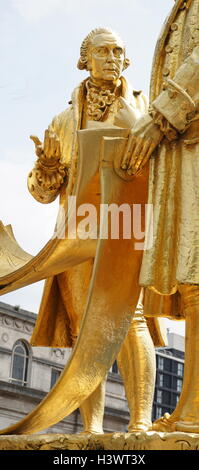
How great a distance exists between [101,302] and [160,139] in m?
0.93

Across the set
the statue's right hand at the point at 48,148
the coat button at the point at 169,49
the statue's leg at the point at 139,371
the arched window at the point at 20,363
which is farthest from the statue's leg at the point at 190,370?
the arched window at the point at 20,363

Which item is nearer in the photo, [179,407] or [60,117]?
[179,407]

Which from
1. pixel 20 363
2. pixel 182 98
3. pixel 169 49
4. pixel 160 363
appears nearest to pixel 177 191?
pixel 182 98

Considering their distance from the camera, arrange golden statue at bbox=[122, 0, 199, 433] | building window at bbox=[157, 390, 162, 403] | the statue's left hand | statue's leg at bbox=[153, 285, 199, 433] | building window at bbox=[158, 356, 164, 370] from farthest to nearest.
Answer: building window at bbox=[158, 356, 164, 370] → building window at bbox=[157, 390, 162, 403] → the statue's left hand → golden statue at bbox=[122, 0, 199, 433] → statue's leg at bbox=[153, 285, 199, 433]

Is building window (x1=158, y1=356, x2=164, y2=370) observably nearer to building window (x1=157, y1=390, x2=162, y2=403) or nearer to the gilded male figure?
building window (x1=157, y1=390, x2=162, y2=403)

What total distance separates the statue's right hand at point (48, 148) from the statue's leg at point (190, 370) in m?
1.72

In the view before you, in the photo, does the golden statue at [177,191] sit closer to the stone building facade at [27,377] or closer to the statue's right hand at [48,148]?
the statue's right hand at [48,148]

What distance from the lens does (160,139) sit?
18.0 ft

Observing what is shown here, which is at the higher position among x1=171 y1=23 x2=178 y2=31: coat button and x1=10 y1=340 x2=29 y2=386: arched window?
x1=10 y1=340 x2=29 y2=386: arched window

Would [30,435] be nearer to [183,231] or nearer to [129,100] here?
[183,231]

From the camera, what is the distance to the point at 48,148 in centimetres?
666

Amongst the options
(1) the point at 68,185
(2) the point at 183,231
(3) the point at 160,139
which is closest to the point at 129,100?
(1) the point at 68,185

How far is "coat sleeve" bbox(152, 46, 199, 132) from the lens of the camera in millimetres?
5363

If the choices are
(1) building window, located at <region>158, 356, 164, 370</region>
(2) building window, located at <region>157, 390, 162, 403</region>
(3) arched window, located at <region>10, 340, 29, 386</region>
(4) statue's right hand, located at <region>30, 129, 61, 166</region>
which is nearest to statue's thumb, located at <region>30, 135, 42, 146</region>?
(4) statue's right hand, located at <region>30, 129, 61, 166</region>
